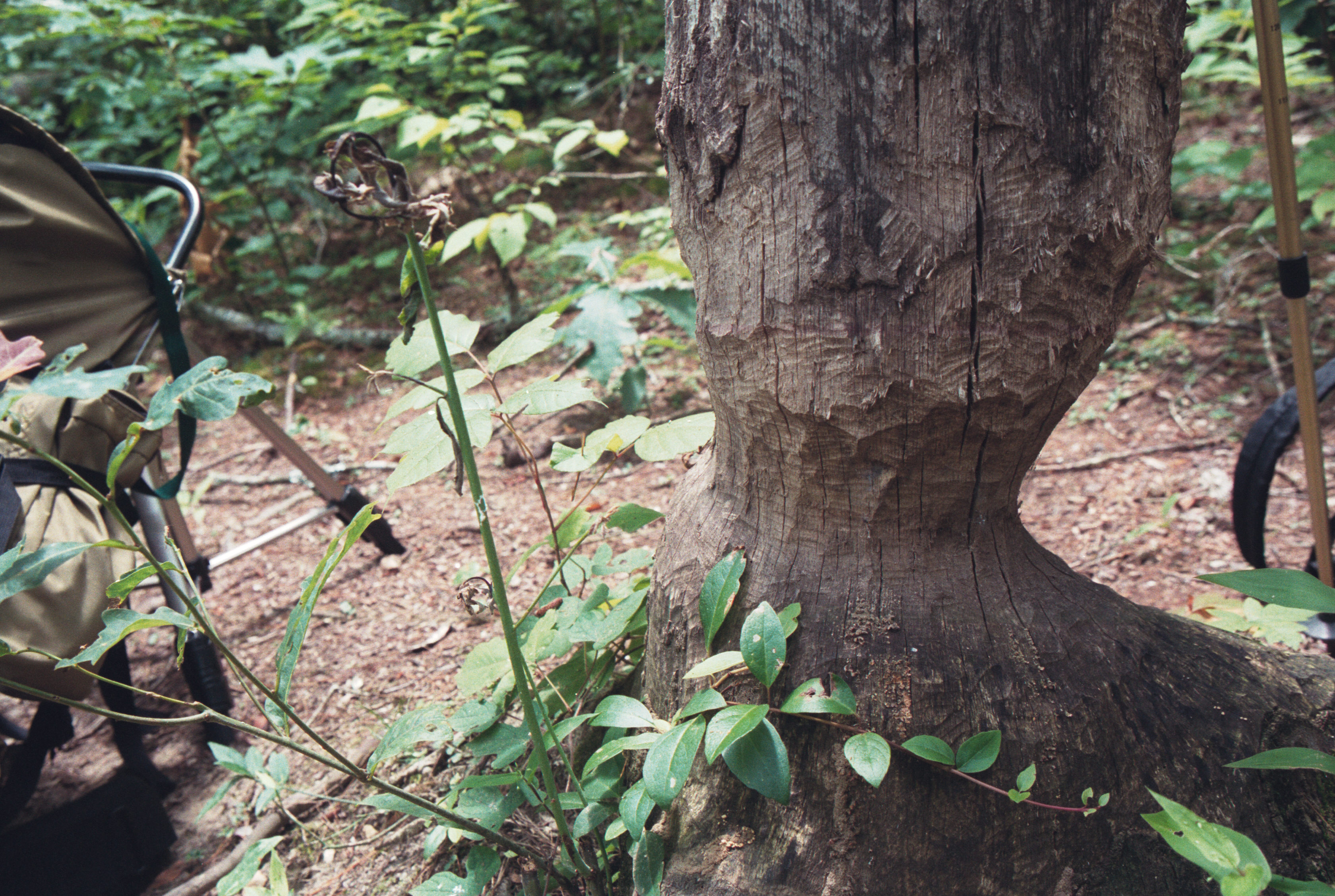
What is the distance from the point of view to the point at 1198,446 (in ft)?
8.94

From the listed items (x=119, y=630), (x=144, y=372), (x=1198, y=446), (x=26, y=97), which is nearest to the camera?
(x=119, y=630)

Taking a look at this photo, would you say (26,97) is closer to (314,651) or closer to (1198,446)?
(314,651)

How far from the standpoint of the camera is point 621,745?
1103mm

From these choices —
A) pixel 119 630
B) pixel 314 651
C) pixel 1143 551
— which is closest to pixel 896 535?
pixel 119 630

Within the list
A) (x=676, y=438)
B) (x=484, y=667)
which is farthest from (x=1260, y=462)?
(x=484, y=667)

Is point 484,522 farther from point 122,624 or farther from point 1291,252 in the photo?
point 1291,252

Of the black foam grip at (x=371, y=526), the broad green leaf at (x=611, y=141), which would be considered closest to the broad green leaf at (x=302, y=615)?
the black foam grip at (x=371, y=526)

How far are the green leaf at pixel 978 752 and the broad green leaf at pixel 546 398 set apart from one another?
754mm

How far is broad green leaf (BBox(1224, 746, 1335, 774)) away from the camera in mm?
950

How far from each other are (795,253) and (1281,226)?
115 cm

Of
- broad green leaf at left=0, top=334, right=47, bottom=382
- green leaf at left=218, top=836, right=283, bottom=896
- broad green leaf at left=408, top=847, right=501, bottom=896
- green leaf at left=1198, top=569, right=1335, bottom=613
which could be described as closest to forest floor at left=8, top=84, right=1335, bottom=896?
broad green leaf at left=408, top=847, right=501, bottom=896

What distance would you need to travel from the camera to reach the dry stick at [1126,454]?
8.95 feet

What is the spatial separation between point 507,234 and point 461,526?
116 centimetres

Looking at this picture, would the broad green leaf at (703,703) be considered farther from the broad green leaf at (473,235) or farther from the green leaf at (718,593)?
the broad green leaf at (473,235)
